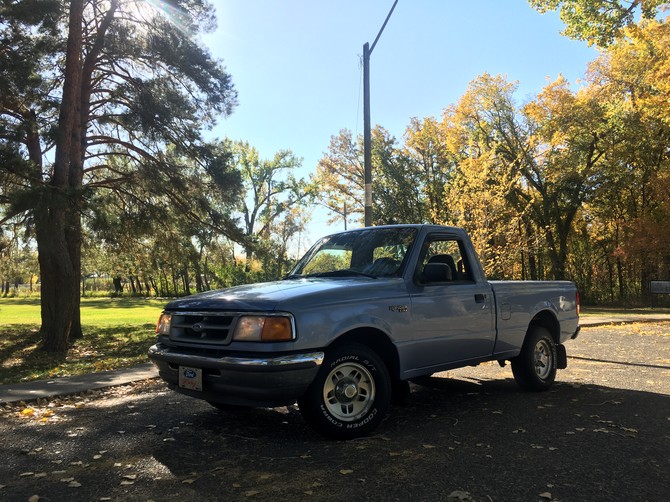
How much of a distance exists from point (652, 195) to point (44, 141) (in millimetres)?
30957

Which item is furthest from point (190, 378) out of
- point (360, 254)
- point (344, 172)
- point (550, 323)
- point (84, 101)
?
point (344, 172)

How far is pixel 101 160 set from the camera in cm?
1769

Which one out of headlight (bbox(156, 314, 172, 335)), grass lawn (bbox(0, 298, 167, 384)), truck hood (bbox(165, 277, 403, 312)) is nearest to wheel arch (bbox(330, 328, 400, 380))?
truck hood (bbox(165, 277, 403, 312))

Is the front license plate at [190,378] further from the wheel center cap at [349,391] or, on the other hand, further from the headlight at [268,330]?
the wheel center cap at [349,391]

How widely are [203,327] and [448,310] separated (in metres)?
2.46

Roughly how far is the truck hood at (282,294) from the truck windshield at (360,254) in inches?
11.4

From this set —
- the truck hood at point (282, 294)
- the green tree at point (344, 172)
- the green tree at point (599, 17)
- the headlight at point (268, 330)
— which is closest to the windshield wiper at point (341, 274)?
the truck hood at point (282, 294)

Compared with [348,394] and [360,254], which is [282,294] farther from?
[360,254]

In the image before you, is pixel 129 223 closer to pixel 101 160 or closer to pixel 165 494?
pixel 101 160

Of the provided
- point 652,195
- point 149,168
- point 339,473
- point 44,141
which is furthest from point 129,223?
point 652,195

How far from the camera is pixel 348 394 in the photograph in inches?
172

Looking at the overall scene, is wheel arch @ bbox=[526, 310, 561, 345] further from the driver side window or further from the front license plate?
the front license plate

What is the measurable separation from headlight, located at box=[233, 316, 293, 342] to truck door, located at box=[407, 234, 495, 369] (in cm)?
138

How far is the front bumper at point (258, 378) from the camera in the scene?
3.93 m
